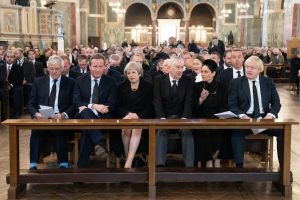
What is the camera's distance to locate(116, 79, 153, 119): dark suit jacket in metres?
5.63

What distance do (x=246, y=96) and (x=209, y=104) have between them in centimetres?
48

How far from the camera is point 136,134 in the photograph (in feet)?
17.2

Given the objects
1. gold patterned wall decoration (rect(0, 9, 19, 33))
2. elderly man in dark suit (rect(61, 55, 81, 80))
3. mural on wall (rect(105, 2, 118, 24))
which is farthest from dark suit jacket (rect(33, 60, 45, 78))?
mural on wall (rect(105, 2, 118, 24))

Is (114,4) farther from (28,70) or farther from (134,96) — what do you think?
(134,96)

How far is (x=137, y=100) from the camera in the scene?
5.62m

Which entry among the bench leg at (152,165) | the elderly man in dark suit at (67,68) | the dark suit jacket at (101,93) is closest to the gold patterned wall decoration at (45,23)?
the elderly man in dark suit at (67,68)

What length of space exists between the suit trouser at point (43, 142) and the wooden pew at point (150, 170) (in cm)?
33

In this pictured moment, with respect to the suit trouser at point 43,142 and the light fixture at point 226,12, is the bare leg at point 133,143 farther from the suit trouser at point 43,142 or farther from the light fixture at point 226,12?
the light fixture at point 226,12

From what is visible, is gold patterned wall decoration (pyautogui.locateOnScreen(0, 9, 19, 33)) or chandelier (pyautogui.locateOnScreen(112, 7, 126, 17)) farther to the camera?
chandelier (pyautogui.locateOnScreen(112, 7, 126, 17))

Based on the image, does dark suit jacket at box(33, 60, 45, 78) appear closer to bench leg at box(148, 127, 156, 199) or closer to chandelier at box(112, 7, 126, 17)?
bench leg at box(148, 127, 156, 199)

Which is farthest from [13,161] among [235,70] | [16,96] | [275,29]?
[275,29]

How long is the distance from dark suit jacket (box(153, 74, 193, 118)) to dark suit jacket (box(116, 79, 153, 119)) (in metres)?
0.11

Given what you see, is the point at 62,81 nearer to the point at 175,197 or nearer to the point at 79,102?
the point at 79,102

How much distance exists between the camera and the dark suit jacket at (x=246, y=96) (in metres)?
5.45
